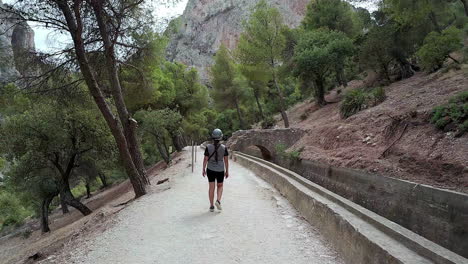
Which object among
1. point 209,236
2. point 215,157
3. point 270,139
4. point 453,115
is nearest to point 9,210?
point 270,139

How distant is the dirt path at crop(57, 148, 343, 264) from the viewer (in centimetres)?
396

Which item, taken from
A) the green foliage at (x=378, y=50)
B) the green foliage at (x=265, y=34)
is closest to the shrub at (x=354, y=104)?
the green foliage at (x=378, y=50)

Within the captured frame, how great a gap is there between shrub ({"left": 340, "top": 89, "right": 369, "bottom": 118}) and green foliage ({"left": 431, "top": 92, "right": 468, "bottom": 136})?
725 centimetres

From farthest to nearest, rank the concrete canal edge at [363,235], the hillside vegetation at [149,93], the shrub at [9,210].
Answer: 1. the shrub at [9,210]
2. the hillside vegetation at [149,93]
3. the concrete canal edge at [363,235]

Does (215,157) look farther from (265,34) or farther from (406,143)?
(265,34)

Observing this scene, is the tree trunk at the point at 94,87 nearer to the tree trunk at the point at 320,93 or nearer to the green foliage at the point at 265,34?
the green foliage at the point at 265,34

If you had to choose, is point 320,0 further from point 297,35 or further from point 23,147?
point 23,147

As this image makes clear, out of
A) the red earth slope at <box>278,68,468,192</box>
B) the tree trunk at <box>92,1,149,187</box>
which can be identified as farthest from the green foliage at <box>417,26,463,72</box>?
the tree trunk at <box>92,1,149,187</box>

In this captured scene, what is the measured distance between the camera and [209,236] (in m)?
4.69

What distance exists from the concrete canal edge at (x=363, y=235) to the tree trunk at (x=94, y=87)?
5.51 m

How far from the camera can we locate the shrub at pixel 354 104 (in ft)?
55.7

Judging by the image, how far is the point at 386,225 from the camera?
3430 mm

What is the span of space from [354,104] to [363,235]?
50.8 ft

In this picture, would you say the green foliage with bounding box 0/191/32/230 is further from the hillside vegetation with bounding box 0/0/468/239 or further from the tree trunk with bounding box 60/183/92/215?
the tree trunk with bounding box 60/183/92/215
